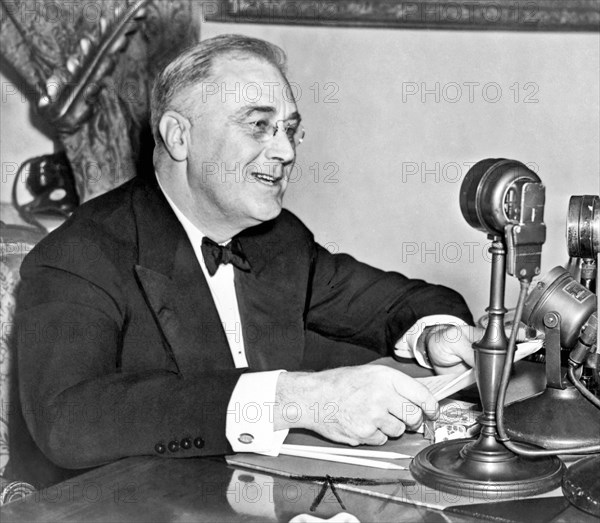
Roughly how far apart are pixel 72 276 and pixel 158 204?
0.34 m

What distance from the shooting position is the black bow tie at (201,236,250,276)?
Answer: 89.5 inches

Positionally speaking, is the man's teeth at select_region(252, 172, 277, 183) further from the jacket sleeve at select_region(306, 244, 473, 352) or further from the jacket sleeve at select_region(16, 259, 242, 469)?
the jacket sleeve at select_region(16, 259, 242, 469)

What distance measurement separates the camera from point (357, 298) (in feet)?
8.57

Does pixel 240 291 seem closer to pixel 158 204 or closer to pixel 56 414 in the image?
pixel 158 204

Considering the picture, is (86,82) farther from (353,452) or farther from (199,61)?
(353,452)

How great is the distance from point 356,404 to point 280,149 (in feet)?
2.80

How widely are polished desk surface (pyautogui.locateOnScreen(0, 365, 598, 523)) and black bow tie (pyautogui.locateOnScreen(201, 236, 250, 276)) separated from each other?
817 mm

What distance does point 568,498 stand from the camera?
4.53ft

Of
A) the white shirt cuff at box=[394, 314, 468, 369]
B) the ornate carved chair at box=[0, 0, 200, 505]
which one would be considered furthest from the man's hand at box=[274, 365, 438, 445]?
the ornate carved chair at box=[0, 0, 200, 505]

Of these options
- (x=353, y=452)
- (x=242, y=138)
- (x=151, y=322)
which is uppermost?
(x=242, y=138)

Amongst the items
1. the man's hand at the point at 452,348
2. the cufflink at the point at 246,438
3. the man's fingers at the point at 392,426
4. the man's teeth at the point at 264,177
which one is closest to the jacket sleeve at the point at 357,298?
the man's hand at the point at 452,348

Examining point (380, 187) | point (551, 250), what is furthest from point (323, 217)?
point (551, 250)

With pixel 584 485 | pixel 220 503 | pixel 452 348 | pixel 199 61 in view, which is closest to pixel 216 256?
pixel 199 61

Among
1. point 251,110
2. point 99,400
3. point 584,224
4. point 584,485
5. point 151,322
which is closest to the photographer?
point 584,485
